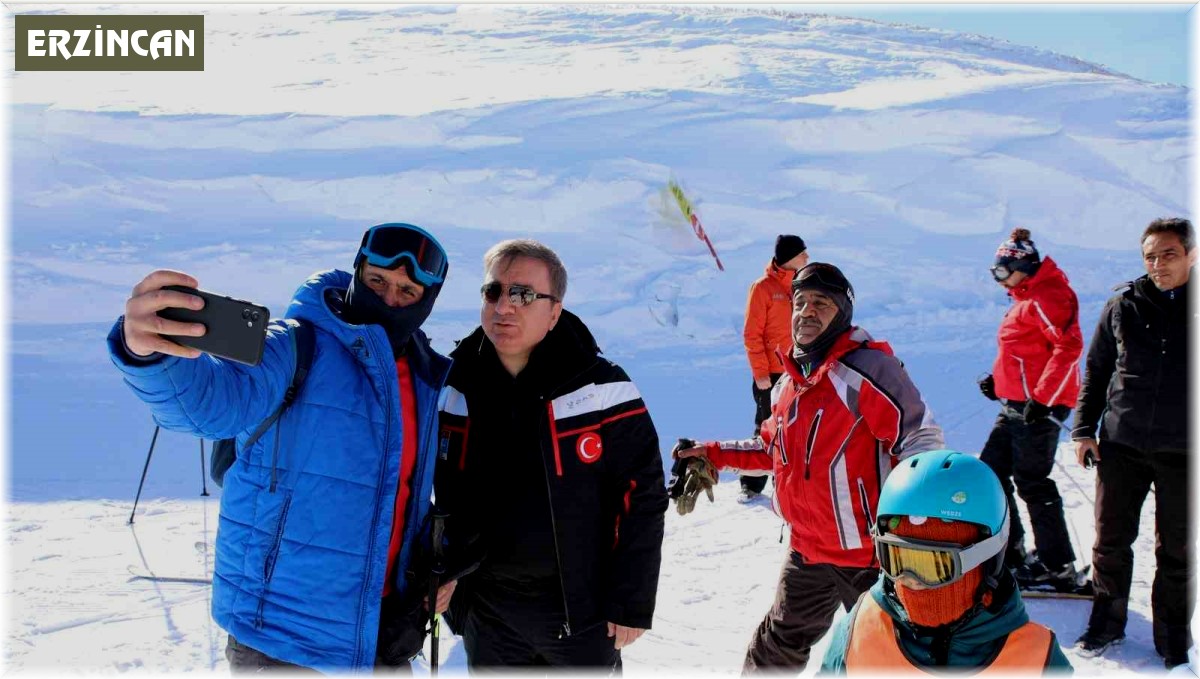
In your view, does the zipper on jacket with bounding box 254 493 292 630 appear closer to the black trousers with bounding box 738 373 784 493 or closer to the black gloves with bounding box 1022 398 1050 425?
the black gloves with bounding box 1022 398 1050 425

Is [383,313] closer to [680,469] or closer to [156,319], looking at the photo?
[156,319]

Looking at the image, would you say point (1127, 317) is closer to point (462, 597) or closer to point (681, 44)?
point (462, 597)

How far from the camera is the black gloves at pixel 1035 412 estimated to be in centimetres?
513

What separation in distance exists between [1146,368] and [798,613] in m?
2.04

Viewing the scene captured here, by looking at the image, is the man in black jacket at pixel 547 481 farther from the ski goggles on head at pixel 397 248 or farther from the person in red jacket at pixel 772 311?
the person in red jacket at pixel 772 311

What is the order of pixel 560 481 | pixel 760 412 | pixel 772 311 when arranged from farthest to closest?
pixel 760 412
pixel 772 311
pixel 560 481

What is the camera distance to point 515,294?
8.98 feet

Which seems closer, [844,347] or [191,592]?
[844,347]

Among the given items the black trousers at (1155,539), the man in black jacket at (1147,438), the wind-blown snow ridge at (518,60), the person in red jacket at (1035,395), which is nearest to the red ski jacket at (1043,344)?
the person in red jacket at (1035,395)

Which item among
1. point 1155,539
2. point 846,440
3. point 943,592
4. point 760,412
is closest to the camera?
point 943,592

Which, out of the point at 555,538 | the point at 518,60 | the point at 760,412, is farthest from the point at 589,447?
the point at 518,60

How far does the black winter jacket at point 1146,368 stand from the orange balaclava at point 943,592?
2.55m

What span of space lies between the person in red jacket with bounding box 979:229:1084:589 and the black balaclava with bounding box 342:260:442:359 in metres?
3.89

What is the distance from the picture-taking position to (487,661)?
2.88 m
